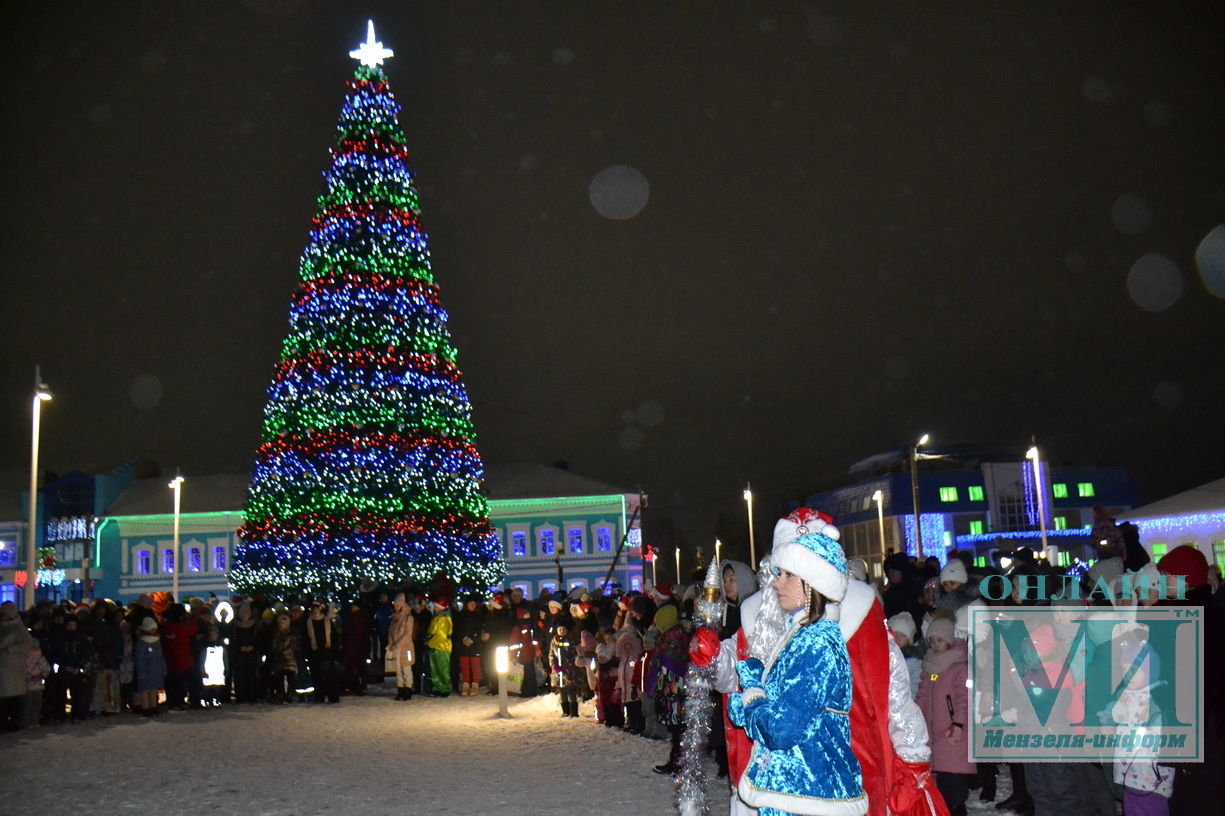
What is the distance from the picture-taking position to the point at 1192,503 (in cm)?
2666

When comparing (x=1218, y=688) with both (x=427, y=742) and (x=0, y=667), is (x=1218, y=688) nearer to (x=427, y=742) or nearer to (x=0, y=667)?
(x=427, y=742)

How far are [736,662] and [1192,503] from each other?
2521 cm

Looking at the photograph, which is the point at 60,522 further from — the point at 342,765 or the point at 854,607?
the point at 854,607

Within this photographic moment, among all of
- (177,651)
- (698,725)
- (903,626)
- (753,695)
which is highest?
(753,695)

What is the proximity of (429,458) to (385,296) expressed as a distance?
475 centimetres

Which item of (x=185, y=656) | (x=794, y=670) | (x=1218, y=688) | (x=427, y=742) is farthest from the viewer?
(x=185, y=656)

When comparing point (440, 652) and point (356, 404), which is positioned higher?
point (356, 404)

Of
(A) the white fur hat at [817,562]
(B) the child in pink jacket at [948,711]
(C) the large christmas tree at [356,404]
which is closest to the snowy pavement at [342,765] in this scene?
(B) the child in pink jacket at [948,711]

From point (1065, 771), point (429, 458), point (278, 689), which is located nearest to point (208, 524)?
point (429, 458)

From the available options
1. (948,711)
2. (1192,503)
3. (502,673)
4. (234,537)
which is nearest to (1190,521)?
(1192,503)

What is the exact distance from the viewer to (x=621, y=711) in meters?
16.3

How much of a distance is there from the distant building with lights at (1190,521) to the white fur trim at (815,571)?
22202 mm

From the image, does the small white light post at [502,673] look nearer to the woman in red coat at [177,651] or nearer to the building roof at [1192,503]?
the woman in red coat at [177,651]

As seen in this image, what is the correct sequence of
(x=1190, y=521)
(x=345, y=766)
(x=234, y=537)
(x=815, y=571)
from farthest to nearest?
(x=234, y=537), (x=1190, y=521), (x=345, y=766), (x=815, y=571)
